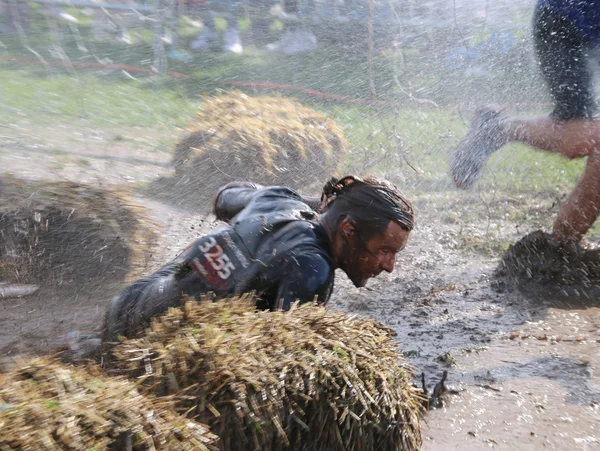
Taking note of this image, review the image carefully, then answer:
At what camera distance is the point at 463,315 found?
4512mm

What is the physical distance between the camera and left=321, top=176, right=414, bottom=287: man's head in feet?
9.36

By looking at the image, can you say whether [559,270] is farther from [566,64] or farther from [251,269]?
[251,269]

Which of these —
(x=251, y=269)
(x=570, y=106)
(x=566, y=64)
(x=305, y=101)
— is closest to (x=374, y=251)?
(x=251, y=269)

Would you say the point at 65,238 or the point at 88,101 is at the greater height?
the point at 88,101

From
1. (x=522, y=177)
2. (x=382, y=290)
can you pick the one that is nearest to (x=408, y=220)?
(x=382, y=290)

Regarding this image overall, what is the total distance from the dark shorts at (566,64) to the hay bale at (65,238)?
3.26 meters

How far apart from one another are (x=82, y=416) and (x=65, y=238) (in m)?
3.22

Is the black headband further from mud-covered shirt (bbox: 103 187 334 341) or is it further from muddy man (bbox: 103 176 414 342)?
mud-covered shirt (bbox: 103 187 334 341)

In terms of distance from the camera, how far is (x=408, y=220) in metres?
2.90

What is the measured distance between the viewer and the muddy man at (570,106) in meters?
4.68

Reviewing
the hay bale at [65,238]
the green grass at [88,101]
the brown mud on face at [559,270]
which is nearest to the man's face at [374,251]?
the brown mud on face at [559,270]

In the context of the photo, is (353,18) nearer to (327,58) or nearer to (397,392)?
(327,58)

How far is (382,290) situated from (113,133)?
15.8 ft

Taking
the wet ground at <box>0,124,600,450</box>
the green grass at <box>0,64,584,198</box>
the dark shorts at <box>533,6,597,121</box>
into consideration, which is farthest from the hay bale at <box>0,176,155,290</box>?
the green grass at <box>0,64,584,198</box>
